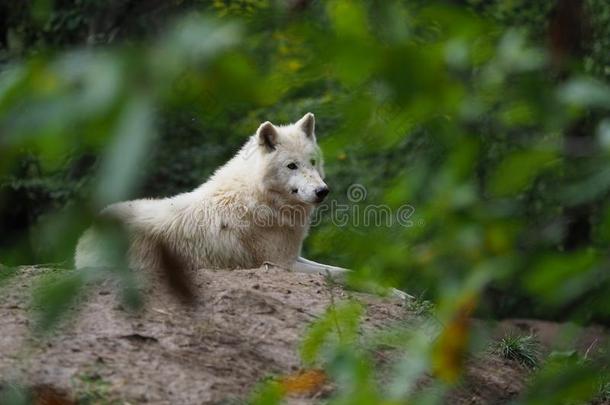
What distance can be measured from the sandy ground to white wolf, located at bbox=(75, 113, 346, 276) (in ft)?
4.84

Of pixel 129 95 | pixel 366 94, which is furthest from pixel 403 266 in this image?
pixel 129 95

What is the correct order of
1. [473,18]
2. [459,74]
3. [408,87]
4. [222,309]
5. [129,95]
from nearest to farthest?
[129,95], [408,87], [473,18], [459,74], [222,309]

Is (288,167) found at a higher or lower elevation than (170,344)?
higher

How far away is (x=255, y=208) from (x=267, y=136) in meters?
0.69

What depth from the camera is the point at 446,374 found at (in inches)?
68.5

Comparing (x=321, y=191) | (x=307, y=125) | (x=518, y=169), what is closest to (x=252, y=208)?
(x=321, y=191)

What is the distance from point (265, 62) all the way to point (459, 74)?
1.11 feet

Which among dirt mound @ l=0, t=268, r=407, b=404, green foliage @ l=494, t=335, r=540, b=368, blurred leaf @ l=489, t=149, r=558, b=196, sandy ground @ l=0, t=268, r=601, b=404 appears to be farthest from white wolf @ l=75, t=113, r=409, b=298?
blurred leaf @ l=489, t=149, r=558, b=196

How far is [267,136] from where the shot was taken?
364 inches

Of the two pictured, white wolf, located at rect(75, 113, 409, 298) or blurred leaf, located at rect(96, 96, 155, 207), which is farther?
white wolf, located at rect(75, 113, 409, 298)

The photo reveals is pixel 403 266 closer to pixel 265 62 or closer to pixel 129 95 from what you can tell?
pixel 265 62

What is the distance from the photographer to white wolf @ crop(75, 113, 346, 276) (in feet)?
28.9

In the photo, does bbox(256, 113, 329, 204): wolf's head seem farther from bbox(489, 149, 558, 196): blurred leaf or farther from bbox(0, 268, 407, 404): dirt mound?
bbox(489, 149, 558, 196): blurred leaf

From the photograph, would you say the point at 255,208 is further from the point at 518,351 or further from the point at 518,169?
the point at 518,169
